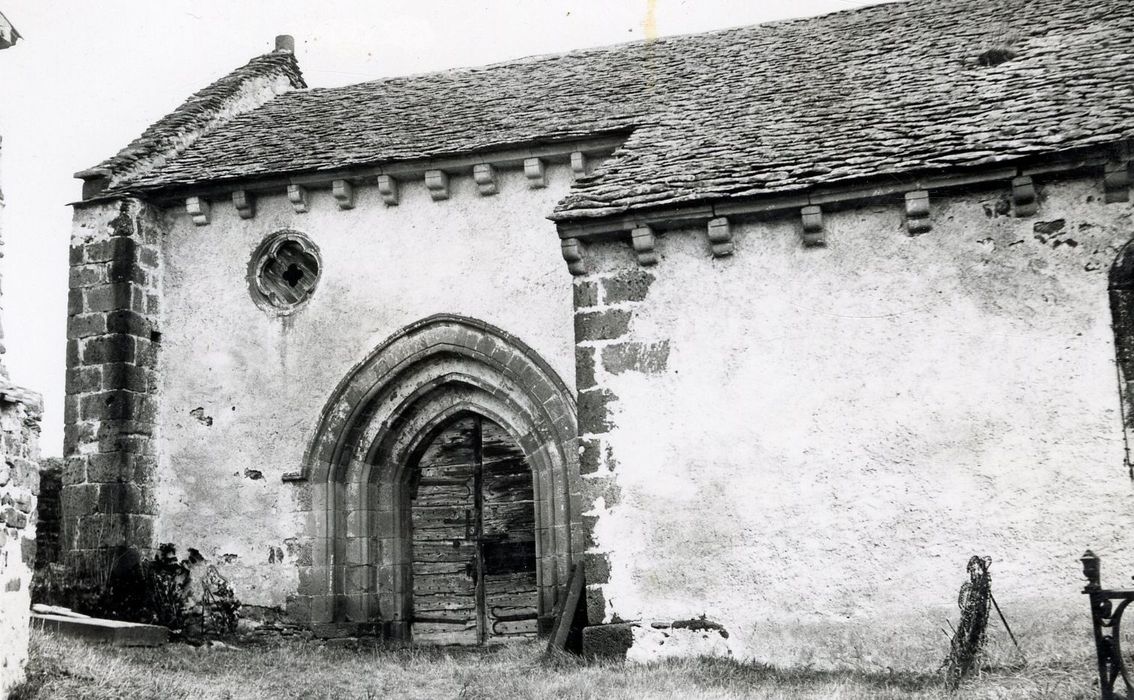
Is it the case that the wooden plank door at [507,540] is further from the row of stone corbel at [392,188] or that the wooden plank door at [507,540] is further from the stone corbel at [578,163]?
the stone corbel at [578,163]

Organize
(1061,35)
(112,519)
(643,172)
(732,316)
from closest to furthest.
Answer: (732,316) < (643,172) < (1061,35) < (112,519)

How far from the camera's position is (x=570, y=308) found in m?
11.6

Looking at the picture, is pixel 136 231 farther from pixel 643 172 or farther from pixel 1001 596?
pixel 1001 596

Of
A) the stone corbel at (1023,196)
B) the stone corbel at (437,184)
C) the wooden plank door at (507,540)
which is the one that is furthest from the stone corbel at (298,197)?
the stone corbel at (1023,196)

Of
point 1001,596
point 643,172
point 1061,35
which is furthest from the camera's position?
point 1061,35

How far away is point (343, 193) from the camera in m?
12.4

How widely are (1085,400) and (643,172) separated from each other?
3941 millimetres

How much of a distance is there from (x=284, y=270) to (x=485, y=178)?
2.50m

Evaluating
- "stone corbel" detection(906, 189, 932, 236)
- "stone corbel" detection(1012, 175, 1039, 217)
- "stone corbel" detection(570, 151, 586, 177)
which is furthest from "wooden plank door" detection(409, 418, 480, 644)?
"stone corbel" detection(1012, 175, 1039, 217)

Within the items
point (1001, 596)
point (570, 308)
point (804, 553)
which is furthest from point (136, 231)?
point (1001, 596)

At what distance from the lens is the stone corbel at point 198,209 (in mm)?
12805

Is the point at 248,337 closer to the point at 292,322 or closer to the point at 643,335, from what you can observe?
the point at 292,322

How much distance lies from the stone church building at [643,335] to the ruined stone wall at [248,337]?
4 cm

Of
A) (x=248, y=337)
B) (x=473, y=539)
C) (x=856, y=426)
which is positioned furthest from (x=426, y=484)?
(x=856, y=426)
